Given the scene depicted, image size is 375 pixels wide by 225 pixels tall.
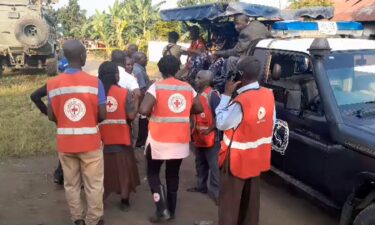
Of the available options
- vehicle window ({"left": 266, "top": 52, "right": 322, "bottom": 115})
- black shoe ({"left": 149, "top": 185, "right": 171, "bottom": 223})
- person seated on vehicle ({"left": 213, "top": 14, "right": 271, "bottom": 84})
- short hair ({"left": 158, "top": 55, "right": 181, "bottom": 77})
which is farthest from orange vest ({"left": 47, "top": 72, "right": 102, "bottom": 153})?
person seated on vehicle ({"left": 213, "top": 14, "right": 271, "bottom": 84})

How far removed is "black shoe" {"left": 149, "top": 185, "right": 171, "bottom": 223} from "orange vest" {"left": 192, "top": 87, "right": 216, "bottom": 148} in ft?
2.51

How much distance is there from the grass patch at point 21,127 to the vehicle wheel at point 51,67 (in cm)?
257

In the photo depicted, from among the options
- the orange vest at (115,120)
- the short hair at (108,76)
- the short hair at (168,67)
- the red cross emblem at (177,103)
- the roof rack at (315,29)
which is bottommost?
the orange vest at (115,120)

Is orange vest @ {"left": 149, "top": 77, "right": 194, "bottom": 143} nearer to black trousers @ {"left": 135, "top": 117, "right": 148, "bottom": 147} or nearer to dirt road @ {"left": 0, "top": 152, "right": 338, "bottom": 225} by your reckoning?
dirt road @ {"left": 0, "top": 152, "right": 338, "bottom": 225}

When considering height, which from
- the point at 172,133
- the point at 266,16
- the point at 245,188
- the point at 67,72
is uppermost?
the point at 266,16

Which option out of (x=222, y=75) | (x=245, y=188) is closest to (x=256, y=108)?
(x=245, y=188)

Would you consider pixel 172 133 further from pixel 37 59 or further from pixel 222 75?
pixel 37 59

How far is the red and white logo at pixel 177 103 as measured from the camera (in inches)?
162

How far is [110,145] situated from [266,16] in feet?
14.8

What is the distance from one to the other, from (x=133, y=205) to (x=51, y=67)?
10471 millimetres

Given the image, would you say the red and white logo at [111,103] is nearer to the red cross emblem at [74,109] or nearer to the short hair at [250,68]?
the red cross emblem at [74,109]

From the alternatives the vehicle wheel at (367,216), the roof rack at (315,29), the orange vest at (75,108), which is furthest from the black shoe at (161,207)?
the roof rack at (315,29)

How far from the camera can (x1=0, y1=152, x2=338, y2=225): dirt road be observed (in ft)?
15.0

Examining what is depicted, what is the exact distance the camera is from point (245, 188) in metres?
3.70
